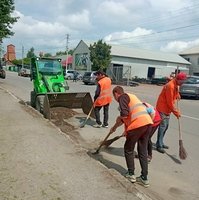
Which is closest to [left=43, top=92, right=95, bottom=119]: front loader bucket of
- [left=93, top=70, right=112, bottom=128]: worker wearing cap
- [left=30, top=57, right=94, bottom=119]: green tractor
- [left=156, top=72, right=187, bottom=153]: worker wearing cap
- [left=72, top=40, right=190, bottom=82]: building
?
[left=30, top=57, right=94, bottom=119]: green tractor

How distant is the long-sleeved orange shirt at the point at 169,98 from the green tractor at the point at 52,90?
15.0 feet

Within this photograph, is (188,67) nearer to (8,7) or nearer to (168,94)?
(8,7)

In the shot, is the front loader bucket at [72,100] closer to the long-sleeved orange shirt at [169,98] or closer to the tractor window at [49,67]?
the tractor window at [49,67]

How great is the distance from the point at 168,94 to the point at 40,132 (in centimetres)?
316

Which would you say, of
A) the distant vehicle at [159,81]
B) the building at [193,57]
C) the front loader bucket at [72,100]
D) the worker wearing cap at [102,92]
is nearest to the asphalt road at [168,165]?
the worker wearing cap at [102,92]

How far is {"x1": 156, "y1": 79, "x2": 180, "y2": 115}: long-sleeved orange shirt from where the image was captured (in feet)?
26.0

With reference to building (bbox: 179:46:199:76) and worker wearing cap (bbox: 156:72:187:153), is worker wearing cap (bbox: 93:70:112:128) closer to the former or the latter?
worker wearing cap (bbox: 156:72:187:153)

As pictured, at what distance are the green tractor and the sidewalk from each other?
3.80 m

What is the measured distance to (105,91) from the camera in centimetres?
1060

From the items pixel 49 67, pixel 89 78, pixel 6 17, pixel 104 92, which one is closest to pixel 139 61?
pixel 89 78

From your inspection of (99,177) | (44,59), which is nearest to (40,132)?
(99,177)

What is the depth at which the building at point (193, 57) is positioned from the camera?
70000 mm

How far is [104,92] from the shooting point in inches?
418

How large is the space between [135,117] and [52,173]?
1.52 m
